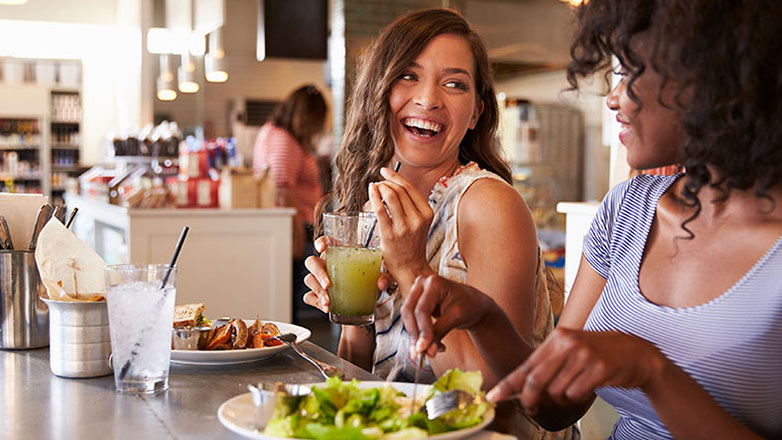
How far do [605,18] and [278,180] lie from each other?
4.54m

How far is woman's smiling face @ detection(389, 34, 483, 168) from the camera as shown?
1.84 metres

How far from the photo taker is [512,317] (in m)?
1.61

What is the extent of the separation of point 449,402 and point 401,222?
1.84 ft

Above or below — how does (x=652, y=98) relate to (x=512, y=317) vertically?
above

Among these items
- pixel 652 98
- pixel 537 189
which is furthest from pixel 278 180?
pixel 652 98

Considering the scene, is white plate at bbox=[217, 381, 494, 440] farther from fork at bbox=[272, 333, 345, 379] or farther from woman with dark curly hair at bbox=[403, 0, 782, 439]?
fork at bbox=[272, 333, 345, 379]

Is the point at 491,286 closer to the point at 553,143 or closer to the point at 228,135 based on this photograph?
the point at 553,143

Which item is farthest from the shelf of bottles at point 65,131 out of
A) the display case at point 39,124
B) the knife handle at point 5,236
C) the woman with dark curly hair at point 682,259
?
the woman with dark curly hair at point 682,259

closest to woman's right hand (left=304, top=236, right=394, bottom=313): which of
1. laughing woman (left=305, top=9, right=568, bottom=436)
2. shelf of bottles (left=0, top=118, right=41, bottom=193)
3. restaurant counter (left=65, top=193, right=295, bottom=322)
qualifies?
laughing woman (left=305, top=9, right=568, bottom=436)

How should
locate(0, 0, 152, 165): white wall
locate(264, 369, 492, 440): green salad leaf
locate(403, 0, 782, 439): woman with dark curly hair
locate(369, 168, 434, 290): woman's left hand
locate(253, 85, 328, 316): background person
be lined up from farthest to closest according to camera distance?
locate(0, 0, 152, 165): white wall < locate(253, 85, 328, 316): background person < locate(369, 168, 434, 290): woman's left hand < locate(403, 0, 782, 439): woman with dark curly hair < locate(264, 369, 492, 440): green salad leaf

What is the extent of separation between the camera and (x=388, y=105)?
1893mm

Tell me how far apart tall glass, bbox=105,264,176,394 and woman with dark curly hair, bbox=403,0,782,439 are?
1.42 feet

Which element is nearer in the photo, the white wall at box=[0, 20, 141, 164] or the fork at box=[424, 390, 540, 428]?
the fork at box=[424, 390, 540, 428]

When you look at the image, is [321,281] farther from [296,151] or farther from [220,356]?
[296,151]
